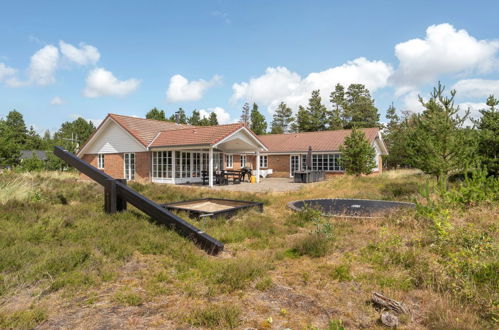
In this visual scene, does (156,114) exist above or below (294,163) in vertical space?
above

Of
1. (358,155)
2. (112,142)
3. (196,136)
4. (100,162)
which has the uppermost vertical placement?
(196,136)

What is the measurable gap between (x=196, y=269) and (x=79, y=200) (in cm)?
754

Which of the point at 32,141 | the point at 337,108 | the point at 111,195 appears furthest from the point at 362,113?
the point at 32,141

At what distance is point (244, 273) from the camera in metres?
4.22

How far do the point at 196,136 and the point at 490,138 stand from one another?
16.7 m

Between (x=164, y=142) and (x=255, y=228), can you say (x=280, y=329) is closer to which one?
(x=255, y=228)

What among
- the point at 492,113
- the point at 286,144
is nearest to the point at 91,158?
the point at 286,144

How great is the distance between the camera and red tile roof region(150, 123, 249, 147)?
60.5 ft

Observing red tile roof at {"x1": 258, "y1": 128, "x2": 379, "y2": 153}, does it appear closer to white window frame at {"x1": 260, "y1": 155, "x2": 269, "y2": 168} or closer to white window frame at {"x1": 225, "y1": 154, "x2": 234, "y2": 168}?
white window frame at {"x1": 260, "y1": 155, "x2": 269, "y2": 168}

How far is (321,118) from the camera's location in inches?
2188

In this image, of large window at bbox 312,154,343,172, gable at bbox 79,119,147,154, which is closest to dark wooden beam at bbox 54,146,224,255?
gable at bbox 79,119,147,154

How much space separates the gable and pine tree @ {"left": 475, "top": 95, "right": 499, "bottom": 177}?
20477 millimetres

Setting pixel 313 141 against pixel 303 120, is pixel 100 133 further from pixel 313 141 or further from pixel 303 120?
pixel 303 120

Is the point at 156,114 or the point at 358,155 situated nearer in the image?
the point at 358,155
